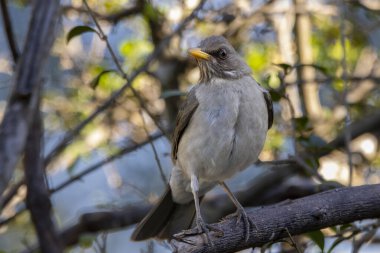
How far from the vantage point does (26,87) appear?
3.98 metres

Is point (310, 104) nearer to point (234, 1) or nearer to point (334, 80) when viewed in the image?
point (334, 80)

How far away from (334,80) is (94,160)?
2888 millimetres

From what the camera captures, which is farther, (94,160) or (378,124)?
(94,160)

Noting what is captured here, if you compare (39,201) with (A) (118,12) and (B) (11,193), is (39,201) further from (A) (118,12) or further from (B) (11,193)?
(A) (118,12)

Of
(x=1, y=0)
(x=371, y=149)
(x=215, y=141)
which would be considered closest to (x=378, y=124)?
(x=371, y=149)

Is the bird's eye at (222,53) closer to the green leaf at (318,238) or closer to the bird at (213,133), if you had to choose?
the bird at (213,133)

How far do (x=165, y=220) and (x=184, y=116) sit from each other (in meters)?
0.97

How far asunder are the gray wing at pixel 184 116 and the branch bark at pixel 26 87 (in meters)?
1.51

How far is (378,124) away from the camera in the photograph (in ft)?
24.4

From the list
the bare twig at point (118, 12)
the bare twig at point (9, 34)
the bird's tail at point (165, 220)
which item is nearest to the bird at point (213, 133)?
the bird's tail at point (165, 220)

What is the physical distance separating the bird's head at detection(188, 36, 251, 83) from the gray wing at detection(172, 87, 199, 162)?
21cm

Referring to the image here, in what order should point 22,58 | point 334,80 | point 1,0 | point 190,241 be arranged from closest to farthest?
point 22,58 → point 190,241 → point 1,0 → point 334,80

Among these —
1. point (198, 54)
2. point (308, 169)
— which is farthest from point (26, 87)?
point (308, 169)

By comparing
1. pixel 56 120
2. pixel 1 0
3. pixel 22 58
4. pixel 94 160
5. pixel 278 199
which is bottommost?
pixel 278 199
